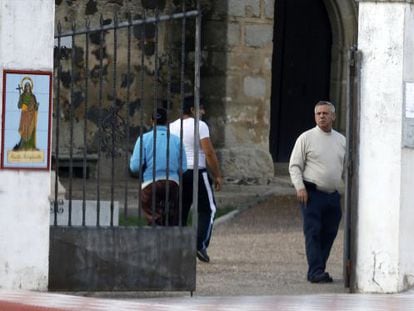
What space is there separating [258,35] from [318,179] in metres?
7.82

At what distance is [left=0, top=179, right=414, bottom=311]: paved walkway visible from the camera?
421 inches

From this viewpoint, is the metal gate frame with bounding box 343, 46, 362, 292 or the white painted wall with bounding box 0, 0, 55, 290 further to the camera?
Answer: the metal gate frame with bounding box 343, 46, 362, 292

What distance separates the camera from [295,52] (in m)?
23.4

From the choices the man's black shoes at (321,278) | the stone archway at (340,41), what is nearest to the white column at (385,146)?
the man's black shoes at (321,278)

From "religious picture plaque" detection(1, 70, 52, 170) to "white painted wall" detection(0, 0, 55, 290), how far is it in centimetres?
6

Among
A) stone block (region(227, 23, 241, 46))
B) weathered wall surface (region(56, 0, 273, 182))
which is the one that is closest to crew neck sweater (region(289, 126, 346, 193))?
weathered wall surface (region(56, 0, 273, 182))

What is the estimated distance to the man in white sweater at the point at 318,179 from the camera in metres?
13.6

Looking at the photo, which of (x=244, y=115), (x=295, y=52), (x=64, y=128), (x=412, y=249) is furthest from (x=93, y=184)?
(x=412, y=249)

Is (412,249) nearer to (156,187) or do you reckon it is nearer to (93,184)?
(156,187)

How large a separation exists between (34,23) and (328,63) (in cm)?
1196

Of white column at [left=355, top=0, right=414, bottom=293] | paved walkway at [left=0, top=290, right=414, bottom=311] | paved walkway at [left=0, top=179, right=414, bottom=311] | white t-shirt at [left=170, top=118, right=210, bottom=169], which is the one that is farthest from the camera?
white t-shirt at [left=170, top=118, right=210, bottom=169]

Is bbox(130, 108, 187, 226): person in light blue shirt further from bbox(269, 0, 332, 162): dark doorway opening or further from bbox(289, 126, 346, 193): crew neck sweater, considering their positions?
bbox(269, 0, 332, 162): dark doorway opening

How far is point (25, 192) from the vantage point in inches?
462

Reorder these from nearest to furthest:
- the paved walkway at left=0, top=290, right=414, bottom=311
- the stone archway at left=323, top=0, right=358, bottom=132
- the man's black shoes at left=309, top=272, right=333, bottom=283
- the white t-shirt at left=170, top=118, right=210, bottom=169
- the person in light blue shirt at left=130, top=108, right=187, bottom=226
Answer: the paved walkway at left=0, top=290, right=414, bottom=311, the person in light blue shirt at left=130, top=108, right=187, bottom=226, the man's black shoes at left=309, top=272, right=333, bottom=283, the white t-shirt at left=170, top=118, right=210, bottom=169, the stone archway at left=323, top=0, right=358, bottom=132
